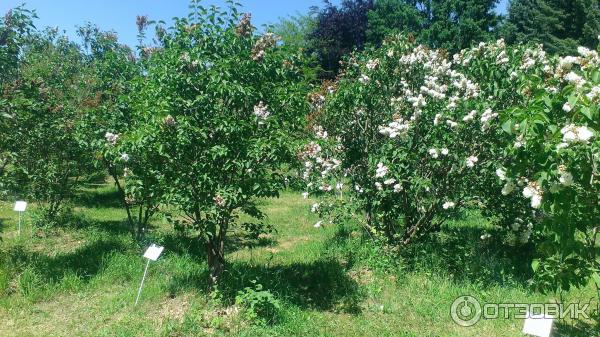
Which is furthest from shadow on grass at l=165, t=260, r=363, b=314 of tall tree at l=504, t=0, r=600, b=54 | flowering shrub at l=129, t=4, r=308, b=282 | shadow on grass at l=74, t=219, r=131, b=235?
tall tree at l=504, t=0, r=600, b=54

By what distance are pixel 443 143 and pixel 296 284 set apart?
231 centimetres

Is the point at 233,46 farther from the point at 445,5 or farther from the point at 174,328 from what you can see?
the point at 445,5

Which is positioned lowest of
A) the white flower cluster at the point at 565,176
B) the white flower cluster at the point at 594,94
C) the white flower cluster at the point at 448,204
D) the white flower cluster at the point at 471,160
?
the white flower cluster at the point at 448,204

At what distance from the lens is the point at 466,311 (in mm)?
4559

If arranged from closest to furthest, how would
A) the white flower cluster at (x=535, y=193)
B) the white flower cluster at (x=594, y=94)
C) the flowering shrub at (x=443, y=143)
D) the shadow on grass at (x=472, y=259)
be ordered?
the white flower cluster at (x=594, y=94), the white flower cluster at (x=535, y=193), the flowering shrub at (x=443, y=143), the shadow on grass at (x=472, y=259)

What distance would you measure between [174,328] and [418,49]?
14.4ft

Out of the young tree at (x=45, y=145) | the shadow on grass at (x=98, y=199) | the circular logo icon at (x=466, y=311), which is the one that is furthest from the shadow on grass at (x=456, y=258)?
the shadow on grass at (x=98, y=199)

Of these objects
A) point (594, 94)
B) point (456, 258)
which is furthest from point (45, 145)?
point (594, 94)

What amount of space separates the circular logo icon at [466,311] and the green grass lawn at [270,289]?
0.24ft

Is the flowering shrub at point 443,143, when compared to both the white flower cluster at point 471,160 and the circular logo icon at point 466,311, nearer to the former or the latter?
the white flower cluster at point 471,160

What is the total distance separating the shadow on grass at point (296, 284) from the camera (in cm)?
485

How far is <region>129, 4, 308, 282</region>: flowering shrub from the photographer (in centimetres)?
439

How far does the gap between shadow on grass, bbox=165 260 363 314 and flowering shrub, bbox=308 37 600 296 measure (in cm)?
96

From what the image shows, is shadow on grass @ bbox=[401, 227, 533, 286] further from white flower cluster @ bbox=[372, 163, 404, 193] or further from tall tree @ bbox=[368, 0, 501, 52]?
tall tree @ bbox=[368, 0, 501, 52]
